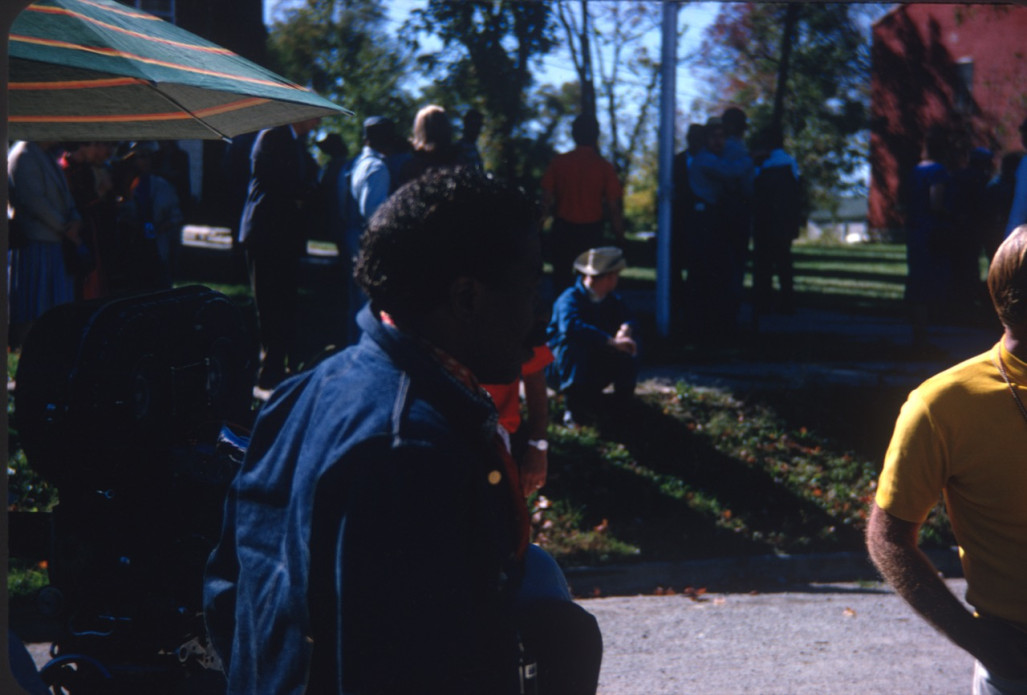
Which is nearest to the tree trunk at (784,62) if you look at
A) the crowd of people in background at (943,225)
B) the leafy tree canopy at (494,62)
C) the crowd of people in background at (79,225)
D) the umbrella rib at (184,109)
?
the leafy tree canopy at (494,62)

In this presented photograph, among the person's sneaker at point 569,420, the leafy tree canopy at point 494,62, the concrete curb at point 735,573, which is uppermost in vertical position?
the leafy tree canopy at point 494,62

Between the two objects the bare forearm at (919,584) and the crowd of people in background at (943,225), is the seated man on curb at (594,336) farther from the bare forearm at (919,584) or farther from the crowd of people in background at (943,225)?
the bare forearm at (919,584)

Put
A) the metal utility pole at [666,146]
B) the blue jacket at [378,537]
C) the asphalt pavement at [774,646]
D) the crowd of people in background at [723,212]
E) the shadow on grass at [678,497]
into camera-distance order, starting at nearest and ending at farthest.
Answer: the blue jacket at [378,537] → the asphalt pavement at [774,646] → the shadow on grass at [678,497] → the metal utility pole at [666,146] → the crowd of people in background at [723,212]

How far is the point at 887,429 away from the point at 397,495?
757cm

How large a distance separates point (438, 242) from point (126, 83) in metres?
2.13

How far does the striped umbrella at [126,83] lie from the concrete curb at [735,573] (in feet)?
11.3

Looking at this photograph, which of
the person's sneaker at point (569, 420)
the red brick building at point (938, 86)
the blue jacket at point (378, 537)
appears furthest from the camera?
the red brick building at point (938, 86)

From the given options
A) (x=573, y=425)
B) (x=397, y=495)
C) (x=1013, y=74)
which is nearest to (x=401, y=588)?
(x=397, y=495)

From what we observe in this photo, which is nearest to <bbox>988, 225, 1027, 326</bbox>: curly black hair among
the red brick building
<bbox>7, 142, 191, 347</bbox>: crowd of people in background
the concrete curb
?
the concrete curb

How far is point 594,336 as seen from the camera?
779cm

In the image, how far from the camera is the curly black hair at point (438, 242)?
1880 millimetres

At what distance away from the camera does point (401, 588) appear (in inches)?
64.5

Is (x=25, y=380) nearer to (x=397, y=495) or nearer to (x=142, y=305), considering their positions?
(x=142, y=305)

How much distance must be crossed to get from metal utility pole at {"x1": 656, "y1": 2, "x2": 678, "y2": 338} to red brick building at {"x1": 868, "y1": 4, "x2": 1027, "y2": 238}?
16525mm
